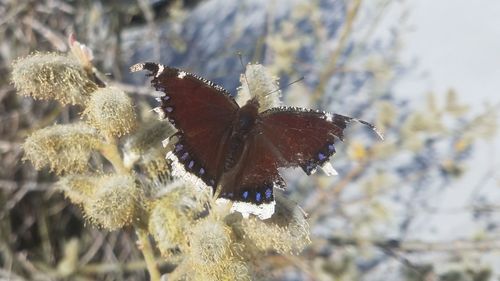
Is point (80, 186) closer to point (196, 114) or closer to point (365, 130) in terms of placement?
point (196, 114)

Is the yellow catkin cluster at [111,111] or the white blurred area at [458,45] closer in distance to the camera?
the yellow catkin cluster at [111,111]

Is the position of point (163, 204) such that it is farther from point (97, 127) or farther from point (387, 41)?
point (387, 41)

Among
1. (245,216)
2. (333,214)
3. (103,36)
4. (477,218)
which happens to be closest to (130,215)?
(245,216)

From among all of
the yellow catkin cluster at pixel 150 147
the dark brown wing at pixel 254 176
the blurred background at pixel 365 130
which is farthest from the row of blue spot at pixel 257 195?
the blurred background at pixel 365 130

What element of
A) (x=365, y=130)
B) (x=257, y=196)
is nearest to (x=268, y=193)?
(x=257, y=196)

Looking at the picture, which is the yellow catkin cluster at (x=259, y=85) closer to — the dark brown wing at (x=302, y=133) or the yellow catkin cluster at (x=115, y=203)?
the dark brown wing at (x=302, y=133)

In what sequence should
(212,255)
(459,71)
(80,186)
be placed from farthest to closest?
(459,71) → (80,186) → (212,255)
